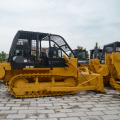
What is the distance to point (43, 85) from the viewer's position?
637cm

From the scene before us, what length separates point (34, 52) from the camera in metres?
6.35

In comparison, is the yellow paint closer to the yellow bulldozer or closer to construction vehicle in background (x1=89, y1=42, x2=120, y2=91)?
the yellow bulldozer

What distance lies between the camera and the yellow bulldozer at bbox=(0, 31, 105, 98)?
6.21 meters

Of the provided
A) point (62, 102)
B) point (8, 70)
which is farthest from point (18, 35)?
point (62, 102)

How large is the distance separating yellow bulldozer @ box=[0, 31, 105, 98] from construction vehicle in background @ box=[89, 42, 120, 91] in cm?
83

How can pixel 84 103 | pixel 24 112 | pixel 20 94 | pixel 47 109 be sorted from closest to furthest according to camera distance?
pixel 24 112 → pixel 47 109 → pixel 84 103 → pixel 20 94

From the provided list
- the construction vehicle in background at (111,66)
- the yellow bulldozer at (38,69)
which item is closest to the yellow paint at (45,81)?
the yellow bulldozer at (38,69)

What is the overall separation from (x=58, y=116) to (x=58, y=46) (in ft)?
12.0

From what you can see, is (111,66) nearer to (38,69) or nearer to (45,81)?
(45,81)

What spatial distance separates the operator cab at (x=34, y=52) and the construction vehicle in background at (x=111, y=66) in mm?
1899

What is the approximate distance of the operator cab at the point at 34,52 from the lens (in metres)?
6.24

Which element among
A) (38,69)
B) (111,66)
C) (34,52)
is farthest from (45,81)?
(111,66)

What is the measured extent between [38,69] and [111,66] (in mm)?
3300

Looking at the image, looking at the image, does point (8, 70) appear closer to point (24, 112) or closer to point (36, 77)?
point (36, 77)
